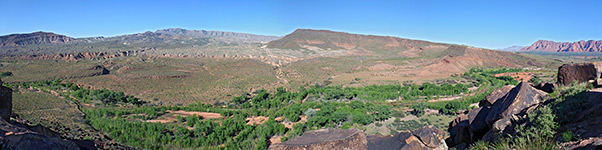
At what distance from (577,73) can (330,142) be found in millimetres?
10895

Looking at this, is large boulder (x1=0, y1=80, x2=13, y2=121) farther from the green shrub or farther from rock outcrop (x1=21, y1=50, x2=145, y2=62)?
rock outcrop (x1=21, y1=50, x2=145, y2=62)

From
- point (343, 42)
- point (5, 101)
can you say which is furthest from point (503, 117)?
point (343, 42)

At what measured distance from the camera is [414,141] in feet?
28.5

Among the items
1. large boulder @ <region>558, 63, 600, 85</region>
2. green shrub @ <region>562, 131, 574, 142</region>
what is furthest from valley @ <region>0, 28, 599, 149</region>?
green shrub @ <region>562, 131, 574, 142</region>

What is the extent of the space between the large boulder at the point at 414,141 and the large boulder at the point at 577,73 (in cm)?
663

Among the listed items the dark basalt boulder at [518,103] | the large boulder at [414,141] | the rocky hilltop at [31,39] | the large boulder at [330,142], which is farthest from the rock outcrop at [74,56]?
the dark basalt boulder at [518,103]

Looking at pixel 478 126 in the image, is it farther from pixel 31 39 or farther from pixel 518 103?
pixel 31 39

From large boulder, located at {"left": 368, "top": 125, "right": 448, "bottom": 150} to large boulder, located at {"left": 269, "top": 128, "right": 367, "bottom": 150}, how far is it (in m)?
1.20

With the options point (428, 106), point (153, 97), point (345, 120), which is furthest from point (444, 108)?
point (153, 97)

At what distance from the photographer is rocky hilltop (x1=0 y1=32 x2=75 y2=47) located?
140m

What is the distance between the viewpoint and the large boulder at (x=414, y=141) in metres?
8.53

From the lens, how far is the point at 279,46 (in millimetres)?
125688

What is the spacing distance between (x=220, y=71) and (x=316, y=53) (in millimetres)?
51610

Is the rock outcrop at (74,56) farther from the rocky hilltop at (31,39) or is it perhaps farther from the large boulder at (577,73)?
the large boulder at (577,73)
